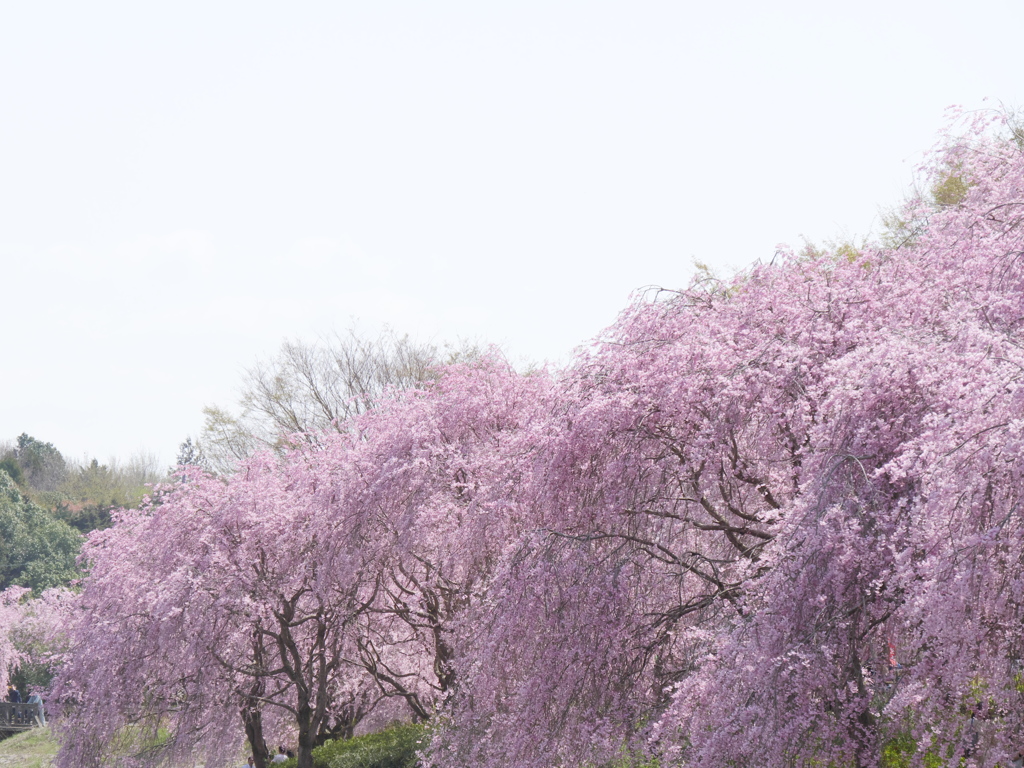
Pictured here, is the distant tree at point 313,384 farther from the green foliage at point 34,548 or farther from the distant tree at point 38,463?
the distant tree at point 38,463

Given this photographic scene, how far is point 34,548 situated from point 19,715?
16719mm

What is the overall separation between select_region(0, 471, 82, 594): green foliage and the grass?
15594mm

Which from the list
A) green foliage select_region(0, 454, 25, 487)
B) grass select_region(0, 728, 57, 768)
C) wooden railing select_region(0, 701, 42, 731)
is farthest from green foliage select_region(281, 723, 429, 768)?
green foliage select_region(0, 454, 25, 487)

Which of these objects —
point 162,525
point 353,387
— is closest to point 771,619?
point 162,525

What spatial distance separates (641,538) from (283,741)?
12.9 meters

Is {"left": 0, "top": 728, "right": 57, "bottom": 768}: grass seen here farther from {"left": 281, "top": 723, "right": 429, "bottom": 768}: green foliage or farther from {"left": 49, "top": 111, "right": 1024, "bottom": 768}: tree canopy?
{"left": 49, "top": 111, "right": 1024, "bottom": 768}: tree canopy

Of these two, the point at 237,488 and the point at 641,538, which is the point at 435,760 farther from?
the point at 237,488

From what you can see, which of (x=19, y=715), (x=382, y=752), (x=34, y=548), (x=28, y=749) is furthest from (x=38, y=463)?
(x=382, y=752)

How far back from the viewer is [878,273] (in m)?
7.95

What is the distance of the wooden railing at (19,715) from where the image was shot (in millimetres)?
30156

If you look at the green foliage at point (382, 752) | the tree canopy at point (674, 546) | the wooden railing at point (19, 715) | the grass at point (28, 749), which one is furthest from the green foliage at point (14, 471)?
the green foliage at point (382, 752)

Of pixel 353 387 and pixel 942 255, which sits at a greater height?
pixel 353 387

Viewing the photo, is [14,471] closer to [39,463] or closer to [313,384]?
[39,463]

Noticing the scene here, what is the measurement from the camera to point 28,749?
26.6 meters
